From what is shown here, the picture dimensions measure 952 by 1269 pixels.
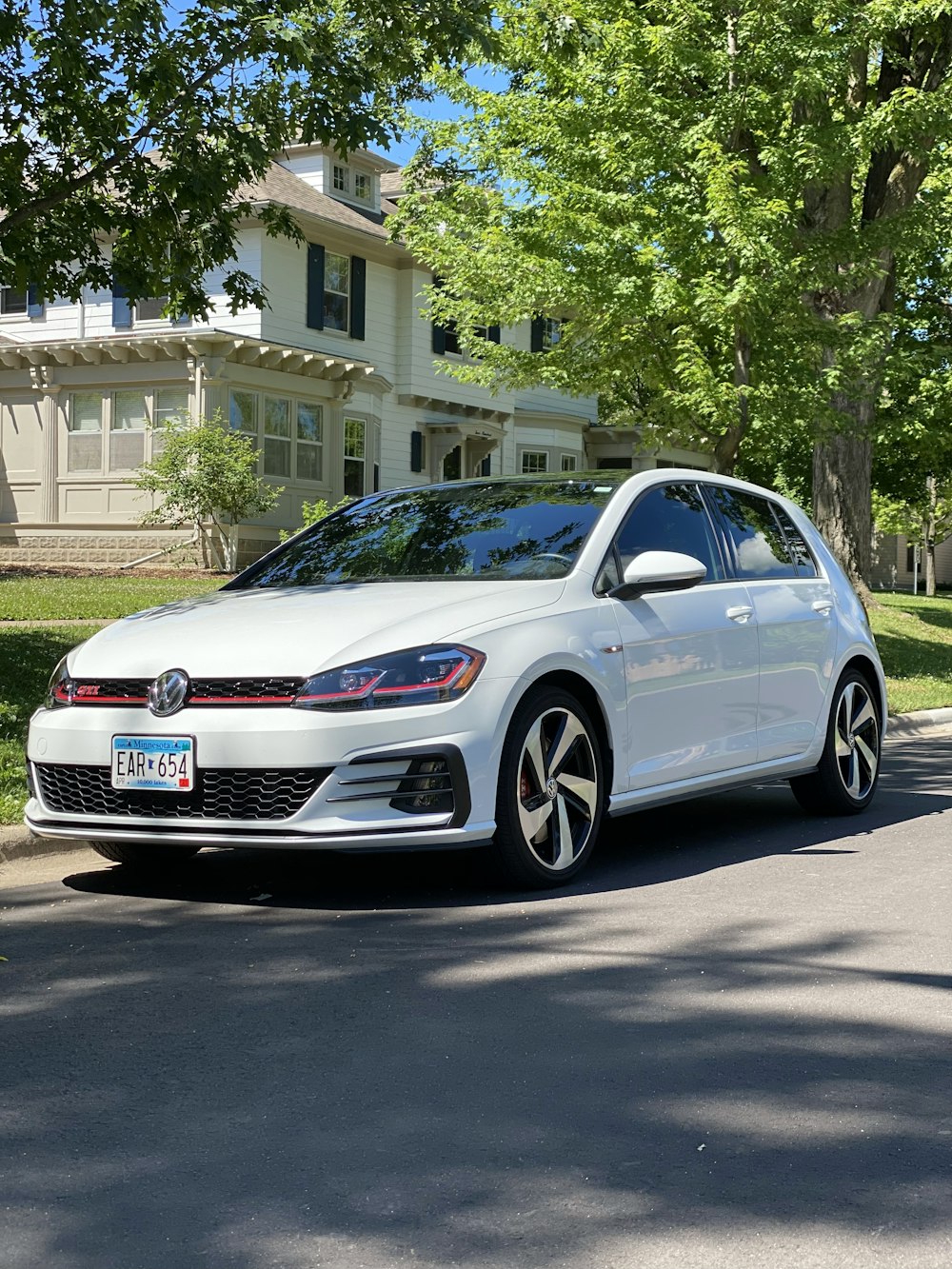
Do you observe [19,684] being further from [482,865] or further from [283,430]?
[283,430]

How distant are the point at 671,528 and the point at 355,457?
25259 millimetres

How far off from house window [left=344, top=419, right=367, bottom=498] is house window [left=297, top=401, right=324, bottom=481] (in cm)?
71

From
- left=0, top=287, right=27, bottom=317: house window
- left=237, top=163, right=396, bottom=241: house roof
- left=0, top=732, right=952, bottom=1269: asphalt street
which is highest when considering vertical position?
left=237, top=163, right=396, bottom=241: house roof

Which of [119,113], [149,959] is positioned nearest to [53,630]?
[119,113]

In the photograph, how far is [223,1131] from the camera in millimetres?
3699

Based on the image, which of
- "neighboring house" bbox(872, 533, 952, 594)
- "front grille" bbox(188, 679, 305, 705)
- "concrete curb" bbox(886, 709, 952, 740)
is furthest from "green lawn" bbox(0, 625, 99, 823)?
"neighboring house" bbox(872, 533, 952, 594)

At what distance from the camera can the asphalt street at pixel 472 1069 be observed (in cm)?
314

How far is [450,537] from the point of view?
736 cm

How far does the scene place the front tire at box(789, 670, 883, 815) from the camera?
854 centimetres

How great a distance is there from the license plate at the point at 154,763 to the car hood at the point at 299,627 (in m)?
0.26

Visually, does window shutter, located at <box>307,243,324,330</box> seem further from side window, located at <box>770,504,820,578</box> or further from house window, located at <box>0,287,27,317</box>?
side window, located at <box>770,504,820,578</box>

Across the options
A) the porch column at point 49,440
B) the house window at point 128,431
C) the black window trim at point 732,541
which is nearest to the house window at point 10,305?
the porch column at point 49,440

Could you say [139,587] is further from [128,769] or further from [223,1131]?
[223,1131]

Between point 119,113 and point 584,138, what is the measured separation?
20.6 feet
